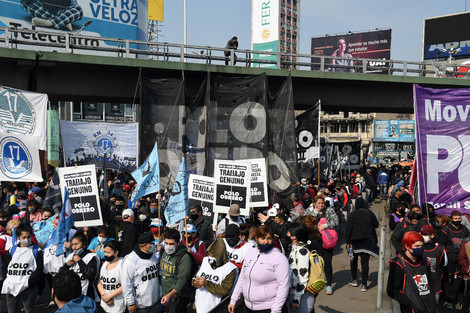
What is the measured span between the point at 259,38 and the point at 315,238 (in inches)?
4472

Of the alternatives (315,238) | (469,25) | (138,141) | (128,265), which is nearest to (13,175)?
(138,141)

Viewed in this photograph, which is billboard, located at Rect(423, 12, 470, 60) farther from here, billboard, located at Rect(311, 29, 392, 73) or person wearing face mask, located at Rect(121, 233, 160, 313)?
person wearing face mask, located at Rect(121, 233, 160, 313)

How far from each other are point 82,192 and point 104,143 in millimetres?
7133

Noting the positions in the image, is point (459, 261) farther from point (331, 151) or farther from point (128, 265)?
point (331, 151)

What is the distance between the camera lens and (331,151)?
21.7 metres

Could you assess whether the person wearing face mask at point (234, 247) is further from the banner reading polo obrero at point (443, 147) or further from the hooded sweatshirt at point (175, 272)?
the banner reading polo obrero at point (443, 147)

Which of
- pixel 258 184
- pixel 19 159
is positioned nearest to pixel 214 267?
pixel 258 184

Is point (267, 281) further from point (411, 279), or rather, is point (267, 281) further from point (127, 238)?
point (127, 238)

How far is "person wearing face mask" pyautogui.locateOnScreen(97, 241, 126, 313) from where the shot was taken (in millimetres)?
5527

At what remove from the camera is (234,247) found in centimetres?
596

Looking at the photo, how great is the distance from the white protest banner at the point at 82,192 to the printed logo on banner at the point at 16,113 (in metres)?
3.98

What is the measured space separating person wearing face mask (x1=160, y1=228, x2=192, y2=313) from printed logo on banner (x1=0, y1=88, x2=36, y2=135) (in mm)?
7432

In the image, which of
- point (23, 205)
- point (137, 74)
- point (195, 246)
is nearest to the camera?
point (195, 246)

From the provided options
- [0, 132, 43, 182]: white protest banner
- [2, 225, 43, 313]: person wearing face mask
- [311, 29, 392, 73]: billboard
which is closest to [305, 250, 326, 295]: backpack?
[2, 225, 43, 313]: person wearing face mask
